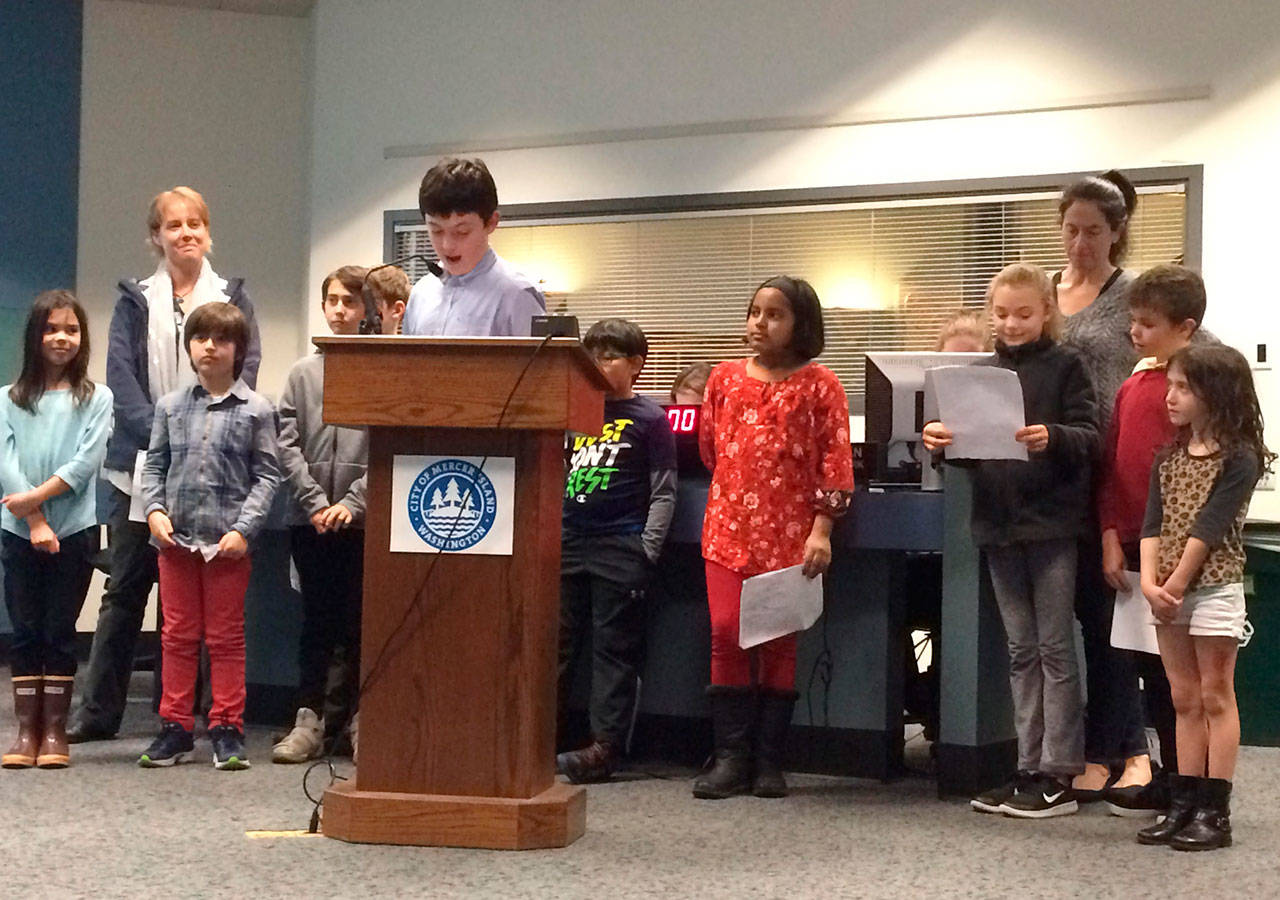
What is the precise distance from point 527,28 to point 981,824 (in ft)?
16.3

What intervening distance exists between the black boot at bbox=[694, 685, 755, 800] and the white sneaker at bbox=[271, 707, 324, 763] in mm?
1085

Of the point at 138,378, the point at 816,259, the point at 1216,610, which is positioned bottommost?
the point at 1216,610

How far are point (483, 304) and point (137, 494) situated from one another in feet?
4.63

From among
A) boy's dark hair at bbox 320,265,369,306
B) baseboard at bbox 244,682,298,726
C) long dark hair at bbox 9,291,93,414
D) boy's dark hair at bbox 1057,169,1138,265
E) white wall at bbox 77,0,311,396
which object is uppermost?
white wall at bbox 77,0,311,396

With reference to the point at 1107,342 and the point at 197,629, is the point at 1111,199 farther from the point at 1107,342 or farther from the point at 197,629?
the point at 197,629

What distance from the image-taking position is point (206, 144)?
7.48m

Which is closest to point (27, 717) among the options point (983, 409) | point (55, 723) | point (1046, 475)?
point (55, 723)

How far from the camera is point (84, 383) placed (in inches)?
166

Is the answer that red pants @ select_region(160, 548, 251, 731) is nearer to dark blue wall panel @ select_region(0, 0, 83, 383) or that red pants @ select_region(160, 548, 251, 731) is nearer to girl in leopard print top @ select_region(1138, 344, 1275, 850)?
girl in leopard print top @ select_region(1138, 344, 1275, 850)

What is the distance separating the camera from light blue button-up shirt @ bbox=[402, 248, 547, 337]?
3.11 metres

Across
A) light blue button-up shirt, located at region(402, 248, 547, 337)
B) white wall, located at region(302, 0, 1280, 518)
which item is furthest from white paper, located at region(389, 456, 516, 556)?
white wall, located at region(302, 0, 1280, 518)

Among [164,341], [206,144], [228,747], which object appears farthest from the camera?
[206,144]

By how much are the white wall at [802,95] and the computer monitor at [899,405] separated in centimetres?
231

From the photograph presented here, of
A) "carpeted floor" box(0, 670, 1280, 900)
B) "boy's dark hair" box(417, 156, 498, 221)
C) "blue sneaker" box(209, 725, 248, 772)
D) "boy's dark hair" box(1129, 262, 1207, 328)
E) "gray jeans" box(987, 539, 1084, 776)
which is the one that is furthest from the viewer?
"blue sneaker" box(209, 725, 248, 772)
